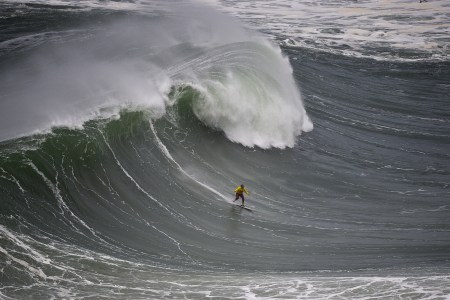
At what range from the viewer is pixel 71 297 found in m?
10.7

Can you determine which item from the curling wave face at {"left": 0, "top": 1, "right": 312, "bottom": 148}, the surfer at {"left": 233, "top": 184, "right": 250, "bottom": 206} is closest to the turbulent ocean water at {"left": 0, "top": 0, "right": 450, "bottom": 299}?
the curling wave face at {"left": 0, "top": 1, "right": 312, "bottom": 148}

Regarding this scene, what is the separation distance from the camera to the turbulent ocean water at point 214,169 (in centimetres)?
1227

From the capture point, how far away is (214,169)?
60.5ft

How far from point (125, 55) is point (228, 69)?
14.9ft

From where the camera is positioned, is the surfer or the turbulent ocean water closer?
the turbulent ocean water

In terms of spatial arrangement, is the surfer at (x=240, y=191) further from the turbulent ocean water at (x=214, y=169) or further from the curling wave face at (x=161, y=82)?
the curling wave face at (x=161, y=82)

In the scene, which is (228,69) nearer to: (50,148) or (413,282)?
(50,148)

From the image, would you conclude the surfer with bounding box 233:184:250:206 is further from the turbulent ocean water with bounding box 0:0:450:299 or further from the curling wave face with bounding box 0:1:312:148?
the curling wave face with bounding box 0:1:312:148

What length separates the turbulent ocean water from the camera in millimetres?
12266

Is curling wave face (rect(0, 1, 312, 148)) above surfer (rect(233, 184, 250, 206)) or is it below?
above

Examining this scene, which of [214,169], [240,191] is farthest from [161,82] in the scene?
[240,191]

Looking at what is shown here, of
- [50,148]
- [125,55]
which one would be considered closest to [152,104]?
[50,148]

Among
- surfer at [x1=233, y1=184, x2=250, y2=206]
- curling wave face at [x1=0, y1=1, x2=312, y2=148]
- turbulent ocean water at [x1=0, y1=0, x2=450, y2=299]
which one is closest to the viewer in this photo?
turbulent ocean water at [x1=0, y1=0, x2=450, y2=299]

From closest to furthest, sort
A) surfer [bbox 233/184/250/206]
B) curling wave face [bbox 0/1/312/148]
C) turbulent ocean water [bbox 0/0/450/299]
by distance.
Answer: turbulent ocean water [bbox 0/0/450/299], surfer [bbox 233/184/250/206], curling wave face [bbox 0/1/312/148]
